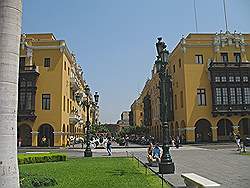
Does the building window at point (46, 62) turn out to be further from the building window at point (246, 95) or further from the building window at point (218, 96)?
the building window at point (246, 95)

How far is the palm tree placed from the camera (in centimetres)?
701

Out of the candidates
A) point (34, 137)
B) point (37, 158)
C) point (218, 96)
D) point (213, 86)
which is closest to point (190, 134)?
point (218, 96)

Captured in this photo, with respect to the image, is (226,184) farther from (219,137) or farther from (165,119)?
(219,137)

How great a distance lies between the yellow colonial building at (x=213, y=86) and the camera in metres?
47.5

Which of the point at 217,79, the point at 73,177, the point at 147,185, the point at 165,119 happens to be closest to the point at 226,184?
the point at 147,185

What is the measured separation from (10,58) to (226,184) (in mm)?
8878

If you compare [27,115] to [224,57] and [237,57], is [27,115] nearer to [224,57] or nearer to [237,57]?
[224,57]

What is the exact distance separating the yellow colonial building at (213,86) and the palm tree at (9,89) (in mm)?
39720

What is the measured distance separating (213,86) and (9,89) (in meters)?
42.9

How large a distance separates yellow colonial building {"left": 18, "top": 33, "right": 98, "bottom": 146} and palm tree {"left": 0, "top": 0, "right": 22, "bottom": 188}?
128ft

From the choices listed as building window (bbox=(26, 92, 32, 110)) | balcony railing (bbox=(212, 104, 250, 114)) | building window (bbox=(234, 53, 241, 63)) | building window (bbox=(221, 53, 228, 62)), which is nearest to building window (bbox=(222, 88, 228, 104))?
balcony railing (bbox=(212, 104, 250, 114))

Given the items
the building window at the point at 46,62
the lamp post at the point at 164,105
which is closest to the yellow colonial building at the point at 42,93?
the building window at the point at 46,62

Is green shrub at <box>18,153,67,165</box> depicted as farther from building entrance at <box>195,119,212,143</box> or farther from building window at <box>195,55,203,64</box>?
building window at <box>195,55,203,64</box>

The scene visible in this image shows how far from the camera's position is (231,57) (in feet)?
164
